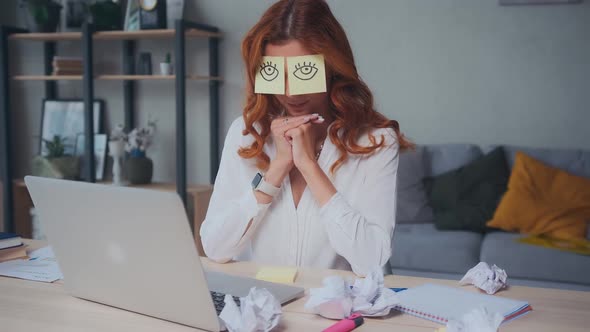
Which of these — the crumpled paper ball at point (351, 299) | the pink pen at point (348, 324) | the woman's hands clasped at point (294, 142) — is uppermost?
the woman's hands clasped at point (294, 142)

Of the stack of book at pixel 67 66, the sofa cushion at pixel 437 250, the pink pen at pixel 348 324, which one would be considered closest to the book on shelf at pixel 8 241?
the pink pen at pixel 348 324

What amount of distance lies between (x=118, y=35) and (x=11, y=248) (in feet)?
8.05

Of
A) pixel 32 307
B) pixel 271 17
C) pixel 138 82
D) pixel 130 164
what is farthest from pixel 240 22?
pixel 32 307

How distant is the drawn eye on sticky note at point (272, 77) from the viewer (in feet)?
4.54

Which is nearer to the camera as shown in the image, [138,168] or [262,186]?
[262,186]

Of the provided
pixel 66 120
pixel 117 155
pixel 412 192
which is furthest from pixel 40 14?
pixel 412 192

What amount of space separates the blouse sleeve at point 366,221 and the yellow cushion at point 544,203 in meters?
1.64

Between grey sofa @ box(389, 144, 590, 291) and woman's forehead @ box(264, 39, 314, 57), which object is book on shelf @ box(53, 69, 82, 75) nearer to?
grey sofa @ box(389, 144, 590, 291)

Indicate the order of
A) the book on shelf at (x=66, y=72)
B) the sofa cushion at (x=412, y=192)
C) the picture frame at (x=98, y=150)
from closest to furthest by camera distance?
1. the sofa cushion at (x=412, y=192)
2. the book on shelf at (x=66, y=72)
3. the picture frame at (x=98, y=150)

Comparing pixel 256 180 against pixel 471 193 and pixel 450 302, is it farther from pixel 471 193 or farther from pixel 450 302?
pixel 471 193

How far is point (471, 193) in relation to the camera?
122 inches

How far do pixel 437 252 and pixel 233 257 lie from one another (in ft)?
5.26

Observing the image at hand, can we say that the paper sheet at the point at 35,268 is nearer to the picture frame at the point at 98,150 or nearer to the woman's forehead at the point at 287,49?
the woman's forehead at the point at 287,49

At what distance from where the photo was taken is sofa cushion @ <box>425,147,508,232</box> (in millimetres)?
3006
